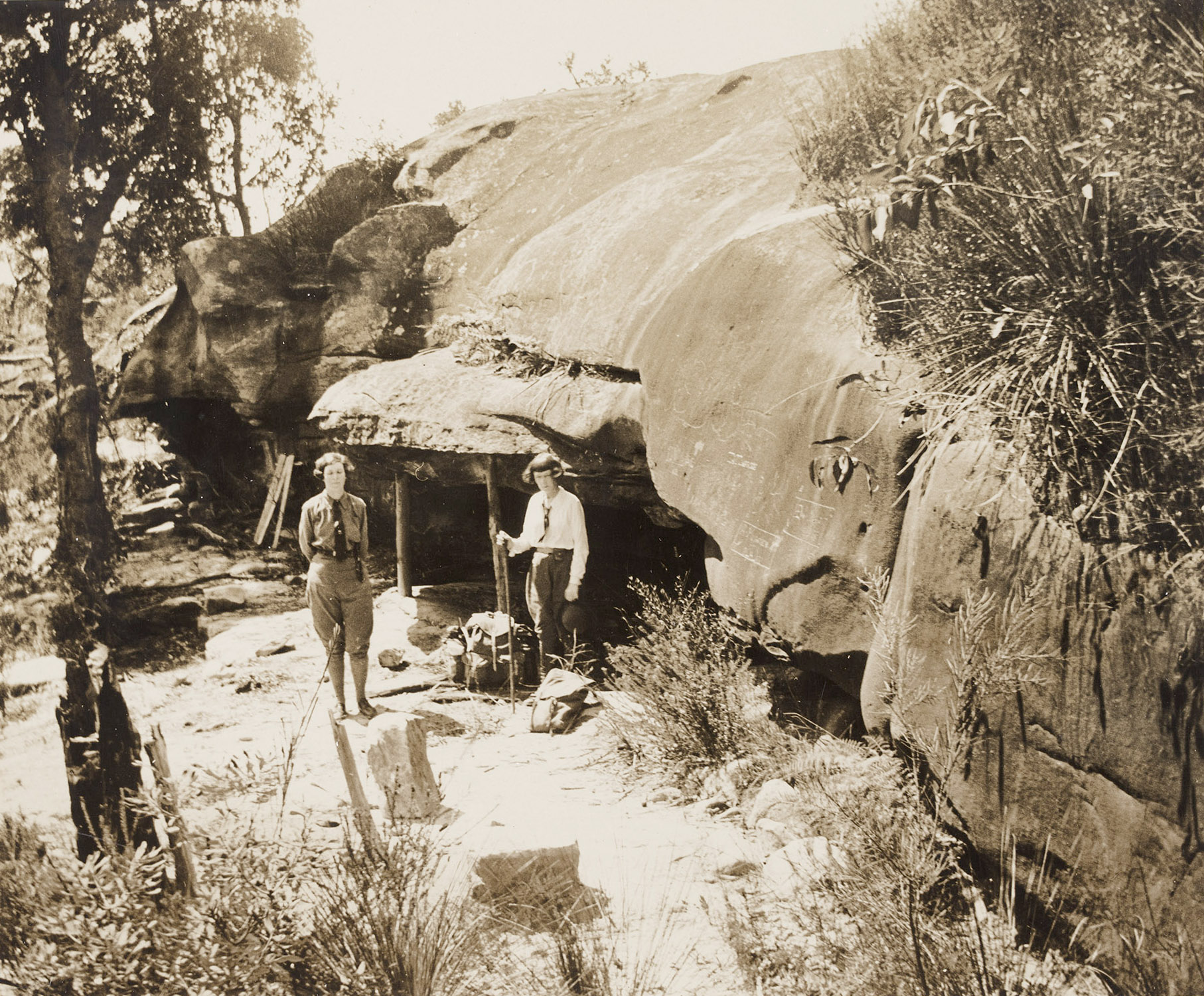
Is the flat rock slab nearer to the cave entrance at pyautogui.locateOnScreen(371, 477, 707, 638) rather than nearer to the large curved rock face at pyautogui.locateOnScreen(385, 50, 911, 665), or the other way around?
the large curved rock face at pyautogui.locateOnScreen(385, 50, 911, 665)

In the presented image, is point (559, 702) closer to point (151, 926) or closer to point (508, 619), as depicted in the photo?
point (508, 619)

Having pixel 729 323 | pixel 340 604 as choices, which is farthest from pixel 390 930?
pixel 340 604

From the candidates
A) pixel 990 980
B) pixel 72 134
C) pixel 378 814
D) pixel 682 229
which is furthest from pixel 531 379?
pixel 72 134

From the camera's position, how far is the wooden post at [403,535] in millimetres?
10094

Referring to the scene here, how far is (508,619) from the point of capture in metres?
7.59

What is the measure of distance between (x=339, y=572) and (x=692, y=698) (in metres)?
2.82

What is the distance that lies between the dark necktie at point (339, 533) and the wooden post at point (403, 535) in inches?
140

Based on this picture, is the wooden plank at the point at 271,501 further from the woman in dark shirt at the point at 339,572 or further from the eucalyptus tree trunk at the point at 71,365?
the woman in dark shirt at the point at 339,572

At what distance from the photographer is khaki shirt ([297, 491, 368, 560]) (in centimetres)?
649

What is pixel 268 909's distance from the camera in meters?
3.03

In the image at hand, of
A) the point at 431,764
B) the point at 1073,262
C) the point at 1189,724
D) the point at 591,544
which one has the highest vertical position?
the point at 1073,262

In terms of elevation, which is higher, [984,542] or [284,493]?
[984,542]

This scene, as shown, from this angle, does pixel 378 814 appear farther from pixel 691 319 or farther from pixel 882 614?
pixel 691 319

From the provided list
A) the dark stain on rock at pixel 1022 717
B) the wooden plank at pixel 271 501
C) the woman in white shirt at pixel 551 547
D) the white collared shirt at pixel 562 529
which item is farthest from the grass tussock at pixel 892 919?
the wooden plank at pixel 271 501
